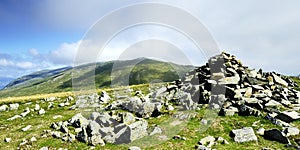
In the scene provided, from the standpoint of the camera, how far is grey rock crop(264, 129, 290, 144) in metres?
22.0

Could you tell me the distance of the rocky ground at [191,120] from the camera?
76.4 ft

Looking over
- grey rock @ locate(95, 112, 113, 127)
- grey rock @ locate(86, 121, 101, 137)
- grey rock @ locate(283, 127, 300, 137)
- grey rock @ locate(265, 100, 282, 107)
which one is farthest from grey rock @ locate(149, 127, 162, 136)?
grey rock @ locate(265, 100, 282, 107)

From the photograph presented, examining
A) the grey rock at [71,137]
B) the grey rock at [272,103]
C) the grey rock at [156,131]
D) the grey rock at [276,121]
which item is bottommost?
the grey rock at [71,137]

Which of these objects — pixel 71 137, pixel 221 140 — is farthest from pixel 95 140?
pixel 221 140

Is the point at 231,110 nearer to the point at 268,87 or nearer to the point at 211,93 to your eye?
the point at 211,93

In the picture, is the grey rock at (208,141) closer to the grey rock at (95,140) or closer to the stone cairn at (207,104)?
the stone cairn at (207,104)

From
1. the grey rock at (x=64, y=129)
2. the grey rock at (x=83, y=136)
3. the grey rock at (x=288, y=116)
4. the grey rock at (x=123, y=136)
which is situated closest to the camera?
the grey rock at (x=123, y=136)

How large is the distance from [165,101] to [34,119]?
20021 millimetres

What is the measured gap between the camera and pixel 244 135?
23188mm

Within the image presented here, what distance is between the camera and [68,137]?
83.5 ft

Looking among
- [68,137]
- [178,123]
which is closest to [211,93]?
[178,123]

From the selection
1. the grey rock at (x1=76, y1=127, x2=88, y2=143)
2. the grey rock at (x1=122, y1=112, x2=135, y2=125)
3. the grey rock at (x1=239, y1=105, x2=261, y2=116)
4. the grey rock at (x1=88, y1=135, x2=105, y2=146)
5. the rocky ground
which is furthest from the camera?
the grey rock at (x1=239, y1=105, x2=261, y2=116)

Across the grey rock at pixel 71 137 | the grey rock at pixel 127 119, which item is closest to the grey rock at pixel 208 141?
the grey rock at pixel 127 119

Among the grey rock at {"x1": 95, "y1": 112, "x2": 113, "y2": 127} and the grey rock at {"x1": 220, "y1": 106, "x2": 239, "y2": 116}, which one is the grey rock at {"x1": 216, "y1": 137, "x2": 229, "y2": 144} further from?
the grey rock at {"x1": 95, "y1": 112, "x2": 113, "y2": 127}
